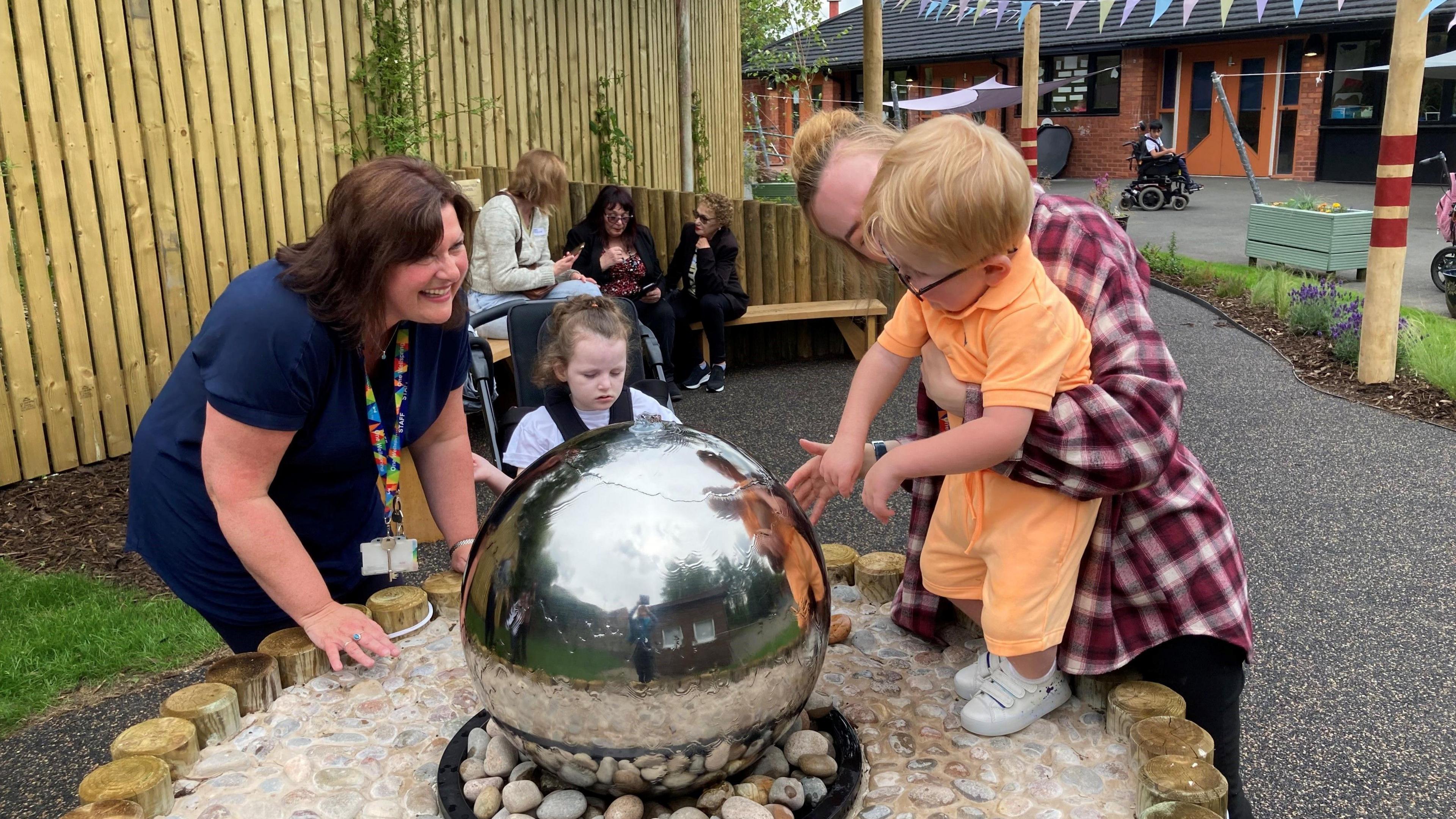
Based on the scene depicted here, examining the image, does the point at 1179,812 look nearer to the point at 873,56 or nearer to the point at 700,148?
the point at 873,56

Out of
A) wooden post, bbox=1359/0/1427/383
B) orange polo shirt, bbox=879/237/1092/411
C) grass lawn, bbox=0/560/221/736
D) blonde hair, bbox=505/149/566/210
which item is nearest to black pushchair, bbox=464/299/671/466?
blonde hair, bbox=505/149/566/210

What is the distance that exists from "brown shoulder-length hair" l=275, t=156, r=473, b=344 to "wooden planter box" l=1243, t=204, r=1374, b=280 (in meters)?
11.4

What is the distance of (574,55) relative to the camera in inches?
374

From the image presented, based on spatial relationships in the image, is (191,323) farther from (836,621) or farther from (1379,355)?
(1379,355)

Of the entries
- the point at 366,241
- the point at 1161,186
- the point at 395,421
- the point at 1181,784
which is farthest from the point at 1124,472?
the point at 1161,186

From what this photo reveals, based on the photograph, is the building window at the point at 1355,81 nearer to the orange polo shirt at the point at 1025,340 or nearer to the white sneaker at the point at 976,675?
the white sneaker at the point at 976,675

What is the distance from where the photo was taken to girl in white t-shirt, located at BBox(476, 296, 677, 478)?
416 cm

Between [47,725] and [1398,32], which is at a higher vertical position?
[1398,32]

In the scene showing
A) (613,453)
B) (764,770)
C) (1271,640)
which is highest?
(613,453)

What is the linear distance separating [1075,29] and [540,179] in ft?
81.9

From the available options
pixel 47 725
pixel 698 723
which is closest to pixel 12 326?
pixel 47 725

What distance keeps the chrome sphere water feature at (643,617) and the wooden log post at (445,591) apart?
97 centimetres

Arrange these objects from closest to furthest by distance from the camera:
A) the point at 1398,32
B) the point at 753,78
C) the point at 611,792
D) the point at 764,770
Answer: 1. the point at 611,792
2. the point at 764,770
3. the point at 1398,32
4. the point at 753,78

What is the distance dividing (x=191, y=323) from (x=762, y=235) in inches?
178
